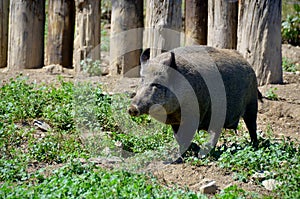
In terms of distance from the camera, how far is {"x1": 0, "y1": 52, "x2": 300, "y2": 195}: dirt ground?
573 cm

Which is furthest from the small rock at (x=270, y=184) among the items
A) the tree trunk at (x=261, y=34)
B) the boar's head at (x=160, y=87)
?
the tree trunk at (x=261, y=34)

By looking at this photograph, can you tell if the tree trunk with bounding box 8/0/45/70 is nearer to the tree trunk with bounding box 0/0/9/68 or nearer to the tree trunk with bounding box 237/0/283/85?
the tree trunk with bounding box 0/0/9/68

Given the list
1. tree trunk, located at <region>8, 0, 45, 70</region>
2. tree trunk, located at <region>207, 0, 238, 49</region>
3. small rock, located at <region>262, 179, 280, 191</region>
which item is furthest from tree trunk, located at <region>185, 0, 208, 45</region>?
small rock, located at <region>262, 179, 280, 191</region>

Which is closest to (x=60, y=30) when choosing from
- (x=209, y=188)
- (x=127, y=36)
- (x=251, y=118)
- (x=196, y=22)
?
(x=127, y=36)

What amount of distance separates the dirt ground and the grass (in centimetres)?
14

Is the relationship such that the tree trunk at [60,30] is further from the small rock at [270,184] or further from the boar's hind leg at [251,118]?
the small rock at [270,184]

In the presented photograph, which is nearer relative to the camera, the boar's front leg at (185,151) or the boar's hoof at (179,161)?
the boar's hoof at (179,161)

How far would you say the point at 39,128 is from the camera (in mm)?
Result: 7438

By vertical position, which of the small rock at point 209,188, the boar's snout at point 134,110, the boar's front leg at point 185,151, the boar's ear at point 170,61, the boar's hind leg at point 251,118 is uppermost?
the boar's ear at point 170,61

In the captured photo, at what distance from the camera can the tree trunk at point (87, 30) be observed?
978cm

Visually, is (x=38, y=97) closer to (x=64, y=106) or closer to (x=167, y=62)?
(x=64, y=106)

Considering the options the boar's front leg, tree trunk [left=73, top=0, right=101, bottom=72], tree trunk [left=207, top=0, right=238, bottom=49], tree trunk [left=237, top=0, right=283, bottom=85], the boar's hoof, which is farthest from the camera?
tree trunk [left=73, top=0, right=101, bottom=72]

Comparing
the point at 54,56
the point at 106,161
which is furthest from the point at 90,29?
the point at 106,161

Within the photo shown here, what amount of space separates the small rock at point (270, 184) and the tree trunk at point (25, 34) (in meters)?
5.87
